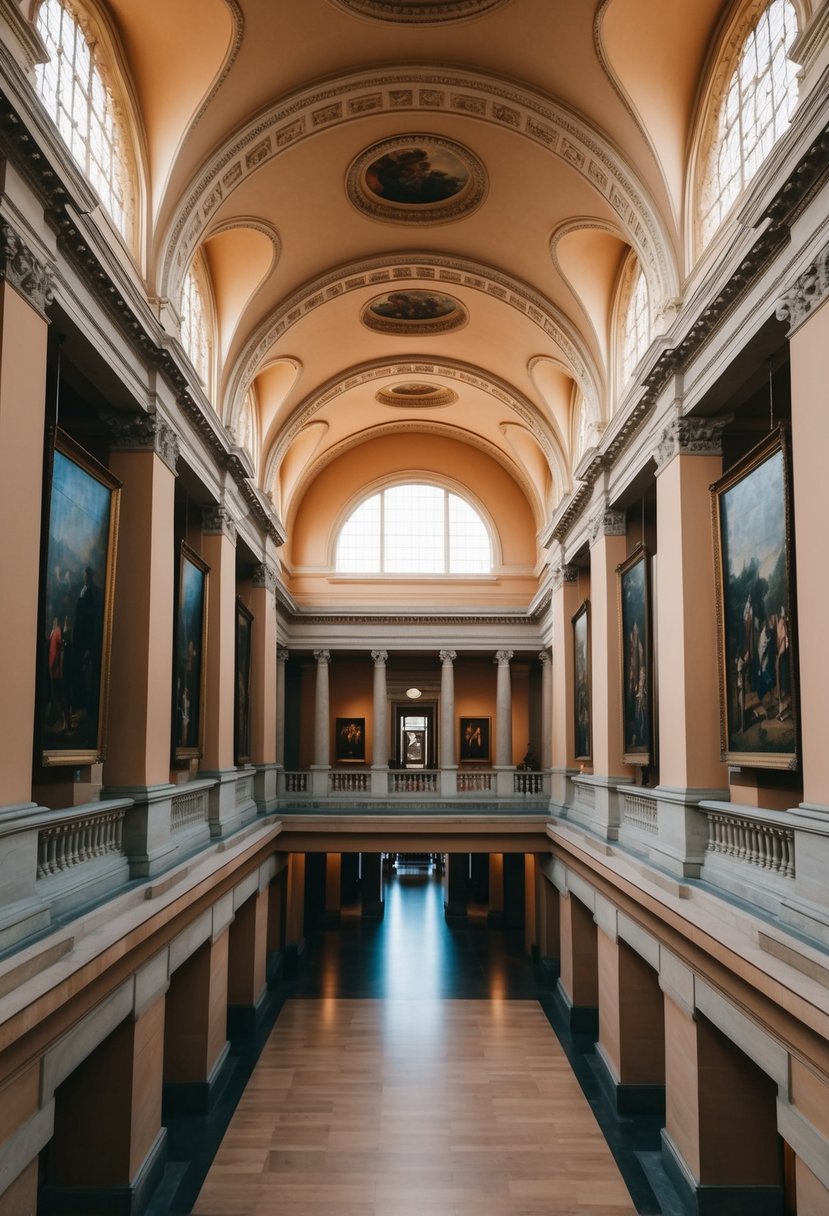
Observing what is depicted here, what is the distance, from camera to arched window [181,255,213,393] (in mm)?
13719

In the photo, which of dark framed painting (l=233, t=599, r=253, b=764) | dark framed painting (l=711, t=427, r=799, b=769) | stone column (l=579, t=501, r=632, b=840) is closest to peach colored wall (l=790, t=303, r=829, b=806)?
dark framed painting (l=711, t=427, r=799, b=769)

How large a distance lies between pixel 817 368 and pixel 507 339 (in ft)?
40.2

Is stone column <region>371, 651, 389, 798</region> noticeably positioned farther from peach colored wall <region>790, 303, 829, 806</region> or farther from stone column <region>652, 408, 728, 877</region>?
peach colored wall <region>790, 303, 829, 806</region>

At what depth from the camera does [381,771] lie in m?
22.2

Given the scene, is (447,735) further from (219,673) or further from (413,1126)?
(413,1126)

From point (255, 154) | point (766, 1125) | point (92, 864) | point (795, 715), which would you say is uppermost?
point (255, 154)

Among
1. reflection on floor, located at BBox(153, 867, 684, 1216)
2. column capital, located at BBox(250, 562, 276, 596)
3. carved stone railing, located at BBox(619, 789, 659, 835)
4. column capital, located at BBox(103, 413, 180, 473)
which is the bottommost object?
reflection on floor, located at BBox(153, 867, 684, 1216)

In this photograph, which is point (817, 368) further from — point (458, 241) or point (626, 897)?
point (458, 241)

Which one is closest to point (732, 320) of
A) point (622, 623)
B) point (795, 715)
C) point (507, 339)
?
point (795, 715)

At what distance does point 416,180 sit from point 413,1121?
13.3 m

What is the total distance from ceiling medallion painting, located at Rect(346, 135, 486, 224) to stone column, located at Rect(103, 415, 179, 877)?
18.0ft

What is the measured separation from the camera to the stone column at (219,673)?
1460cm

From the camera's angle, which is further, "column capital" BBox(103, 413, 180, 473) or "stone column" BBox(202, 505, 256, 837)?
"stone column" BBox(202, 505, 256, 837)

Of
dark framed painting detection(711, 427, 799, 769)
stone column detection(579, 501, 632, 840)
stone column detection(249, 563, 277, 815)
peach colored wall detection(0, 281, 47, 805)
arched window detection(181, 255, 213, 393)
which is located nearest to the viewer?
peach colored wall detection(0, 281, 47, 805)
